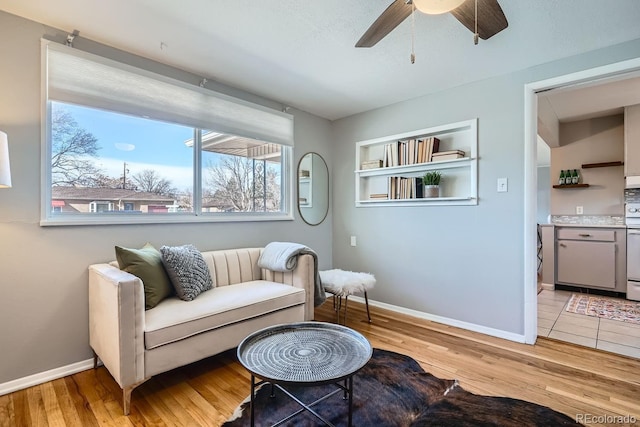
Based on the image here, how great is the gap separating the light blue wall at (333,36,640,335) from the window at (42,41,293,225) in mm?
1295

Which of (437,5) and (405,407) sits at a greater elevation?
(437,5)

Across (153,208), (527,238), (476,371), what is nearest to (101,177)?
(153,208)

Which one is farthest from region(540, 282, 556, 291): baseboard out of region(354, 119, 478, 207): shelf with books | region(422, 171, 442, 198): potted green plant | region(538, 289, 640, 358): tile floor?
region(422, 171, 442, 198): potted green plant

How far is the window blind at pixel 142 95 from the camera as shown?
2055 millimetres

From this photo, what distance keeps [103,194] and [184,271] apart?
87 cm

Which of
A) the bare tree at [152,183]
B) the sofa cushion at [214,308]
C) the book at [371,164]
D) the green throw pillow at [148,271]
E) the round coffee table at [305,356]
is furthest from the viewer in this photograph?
the book at [371,164]

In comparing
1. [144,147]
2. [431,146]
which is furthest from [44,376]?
[431,146]

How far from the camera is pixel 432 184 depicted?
311 cm

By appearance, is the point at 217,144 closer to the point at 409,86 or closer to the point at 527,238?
the point at 409,86

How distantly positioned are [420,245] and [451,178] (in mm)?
747

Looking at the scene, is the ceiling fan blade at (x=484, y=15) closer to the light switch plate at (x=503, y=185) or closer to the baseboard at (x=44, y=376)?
the light switch plate at (x=503, y=185)

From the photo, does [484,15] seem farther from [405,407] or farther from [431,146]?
[405,407]

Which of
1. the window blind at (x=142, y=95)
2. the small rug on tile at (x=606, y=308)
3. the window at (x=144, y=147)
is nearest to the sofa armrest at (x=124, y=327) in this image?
the window at (x=144, y=147)

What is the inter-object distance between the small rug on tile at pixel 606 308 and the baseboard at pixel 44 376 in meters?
4.58
